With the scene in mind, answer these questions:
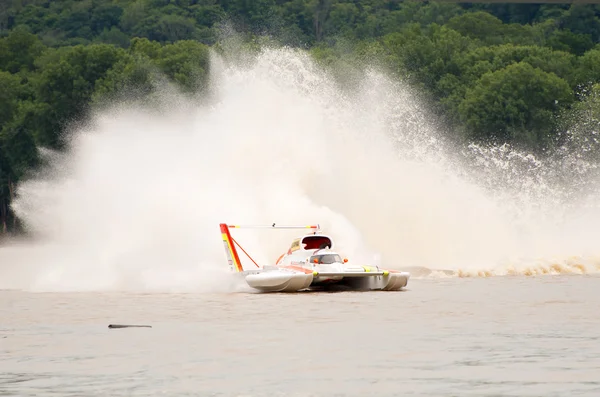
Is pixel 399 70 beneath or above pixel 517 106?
above

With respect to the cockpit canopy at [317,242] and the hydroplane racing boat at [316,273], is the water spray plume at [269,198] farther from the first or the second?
the cockpit canopy at [317,242]

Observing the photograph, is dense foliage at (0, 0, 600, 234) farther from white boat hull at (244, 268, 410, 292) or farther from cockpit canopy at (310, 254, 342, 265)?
cockpit canopy at (310, 254, 342, 265)

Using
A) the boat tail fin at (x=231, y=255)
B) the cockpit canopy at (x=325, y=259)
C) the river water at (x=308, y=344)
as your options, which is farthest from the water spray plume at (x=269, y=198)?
the river water at (x=308, y=344)

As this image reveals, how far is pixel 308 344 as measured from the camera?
22.7m

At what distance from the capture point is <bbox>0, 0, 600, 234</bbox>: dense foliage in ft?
262

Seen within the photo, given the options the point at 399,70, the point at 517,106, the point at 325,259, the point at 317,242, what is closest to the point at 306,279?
the point at 325,259

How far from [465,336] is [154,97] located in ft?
184

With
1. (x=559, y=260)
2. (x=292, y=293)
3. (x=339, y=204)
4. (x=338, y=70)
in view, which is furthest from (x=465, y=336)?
(x=338, y=70)

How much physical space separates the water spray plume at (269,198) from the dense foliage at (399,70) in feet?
89.6

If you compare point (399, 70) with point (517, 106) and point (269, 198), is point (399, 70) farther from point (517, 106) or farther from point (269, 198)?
point (269, 198)

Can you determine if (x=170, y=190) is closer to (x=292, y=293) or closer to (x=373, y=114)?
(x=292, y=293)

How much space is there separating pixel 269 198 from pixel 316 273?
9.76m

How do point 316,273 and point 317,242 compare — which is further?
point 317,242

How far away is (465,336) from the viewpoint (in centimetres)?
2328
